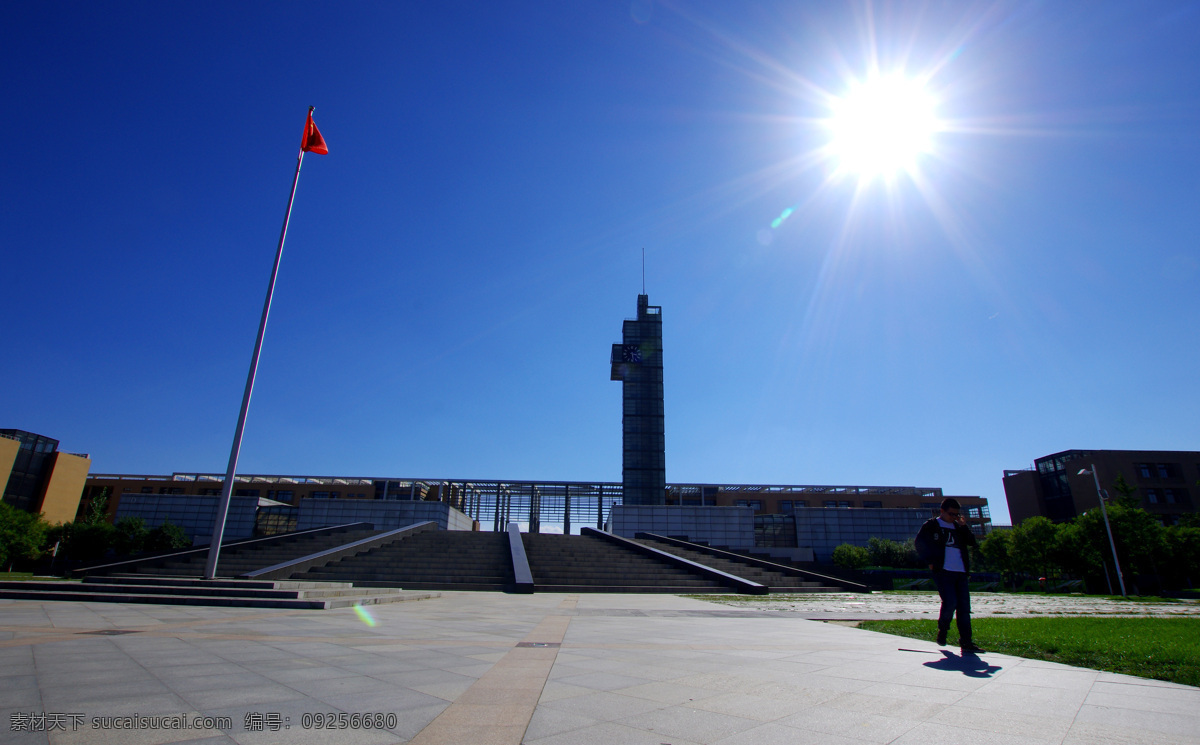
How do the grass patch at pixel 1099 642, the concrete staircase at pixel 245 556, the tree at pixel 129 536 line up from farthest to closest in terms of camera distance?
the tree at pixel 129 536 < the concrete staircase at pixel 245 556 < the grass patch at pixel 1099 642

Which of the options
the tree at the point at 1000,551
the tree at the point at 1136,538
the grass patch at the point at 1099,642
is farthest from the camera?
the tree at the point at 1000,551

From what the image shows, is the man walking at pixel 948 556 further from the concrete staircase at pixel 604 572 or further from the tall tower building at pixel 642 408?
the tall tower building at pixel 642 408

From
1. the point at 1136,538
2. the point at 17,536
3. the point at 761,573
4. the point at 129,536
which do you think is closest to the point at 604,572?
the point at 761,573

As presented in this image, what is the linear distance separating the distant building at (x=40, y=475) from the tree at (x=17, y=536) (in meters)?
23.4

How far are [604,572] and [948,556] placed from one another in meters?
16.1

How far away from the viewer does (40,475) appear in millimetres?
63375

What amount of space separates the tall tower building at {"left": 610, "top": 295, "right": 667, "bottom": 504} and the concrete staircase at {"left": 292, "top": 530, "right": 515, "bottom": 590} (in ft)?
131

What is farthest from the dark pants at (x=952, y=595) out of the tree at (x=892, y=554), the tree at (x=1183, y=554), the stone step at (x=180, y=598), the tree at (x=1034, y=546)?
the tree at (x=892, y=554)

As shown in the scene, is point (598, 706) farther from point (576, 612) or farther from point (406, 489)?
point (406, 489)

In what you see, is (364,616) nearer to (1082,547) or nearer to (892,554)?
(1082,547)

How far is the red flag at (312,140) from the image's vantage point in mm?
15680

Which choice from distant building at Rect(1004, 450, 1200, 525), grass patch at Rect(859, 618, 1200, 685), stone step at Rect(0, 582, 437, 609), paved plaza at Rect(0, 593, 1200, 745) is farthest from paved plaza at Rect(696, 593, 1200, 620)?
distant building at Rect(1004, 450, 1200, 525)

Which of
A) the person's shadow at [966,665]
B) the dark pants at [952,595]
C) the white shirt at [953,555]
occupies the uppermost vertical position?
the white shirt at [953,555]

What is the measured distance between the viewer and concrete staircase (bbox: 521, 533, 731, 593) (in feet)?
63.6
